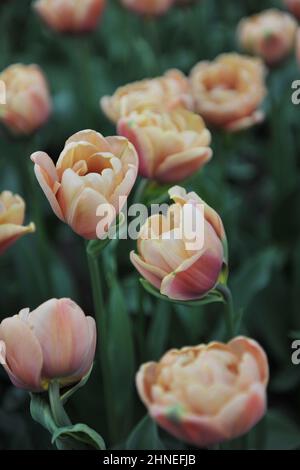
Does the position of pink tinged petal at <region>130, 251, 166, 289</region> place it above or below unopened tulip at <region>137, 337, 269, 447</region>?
above

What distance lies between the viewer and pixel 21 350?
0.61 m

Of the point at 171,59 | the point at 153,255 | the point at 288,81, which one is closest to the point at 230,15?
the point at 171,59

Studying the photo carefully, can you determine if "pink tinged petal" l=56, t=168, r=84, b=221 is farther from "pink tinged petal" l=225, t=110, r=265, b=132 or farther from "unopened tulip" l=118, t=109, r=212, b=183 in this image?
"pink tinged petal" l=225, t=110, r=265, b=132

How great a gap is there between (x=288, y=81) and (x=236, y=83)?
55 cm

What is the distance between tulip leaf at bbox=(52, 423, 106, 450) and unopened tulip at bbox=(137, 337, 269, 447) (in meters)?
0.10

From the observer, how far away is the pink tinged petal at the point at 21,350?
61 centimetres

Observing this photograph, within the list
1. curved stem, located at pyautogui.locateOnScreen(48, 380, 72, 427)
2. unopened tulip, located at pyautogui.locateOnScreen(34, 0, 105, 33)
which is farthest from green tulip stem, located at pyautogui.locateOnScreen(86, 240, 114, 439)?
unopened tulip, located at pyautogui.locateOnScreen(34, 0, 105, 33)

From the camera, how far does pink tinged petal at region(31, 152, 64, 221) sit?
2.13ft

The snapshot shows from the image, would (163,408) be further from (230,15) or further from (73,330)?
(230,15)

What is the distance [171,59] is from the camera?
1847 millimetres

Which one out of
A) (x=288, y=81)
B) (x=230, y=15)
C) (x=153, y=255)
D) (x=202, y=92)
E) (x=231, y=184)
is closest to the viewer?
(x=153, y=255)

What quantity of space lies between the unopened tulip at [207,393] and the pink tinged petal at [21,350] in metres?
0.09

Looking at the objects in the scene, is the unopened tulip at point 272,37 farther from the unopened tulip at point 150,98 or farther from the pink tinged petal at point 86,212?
the pink tinged petal at point 86,212
